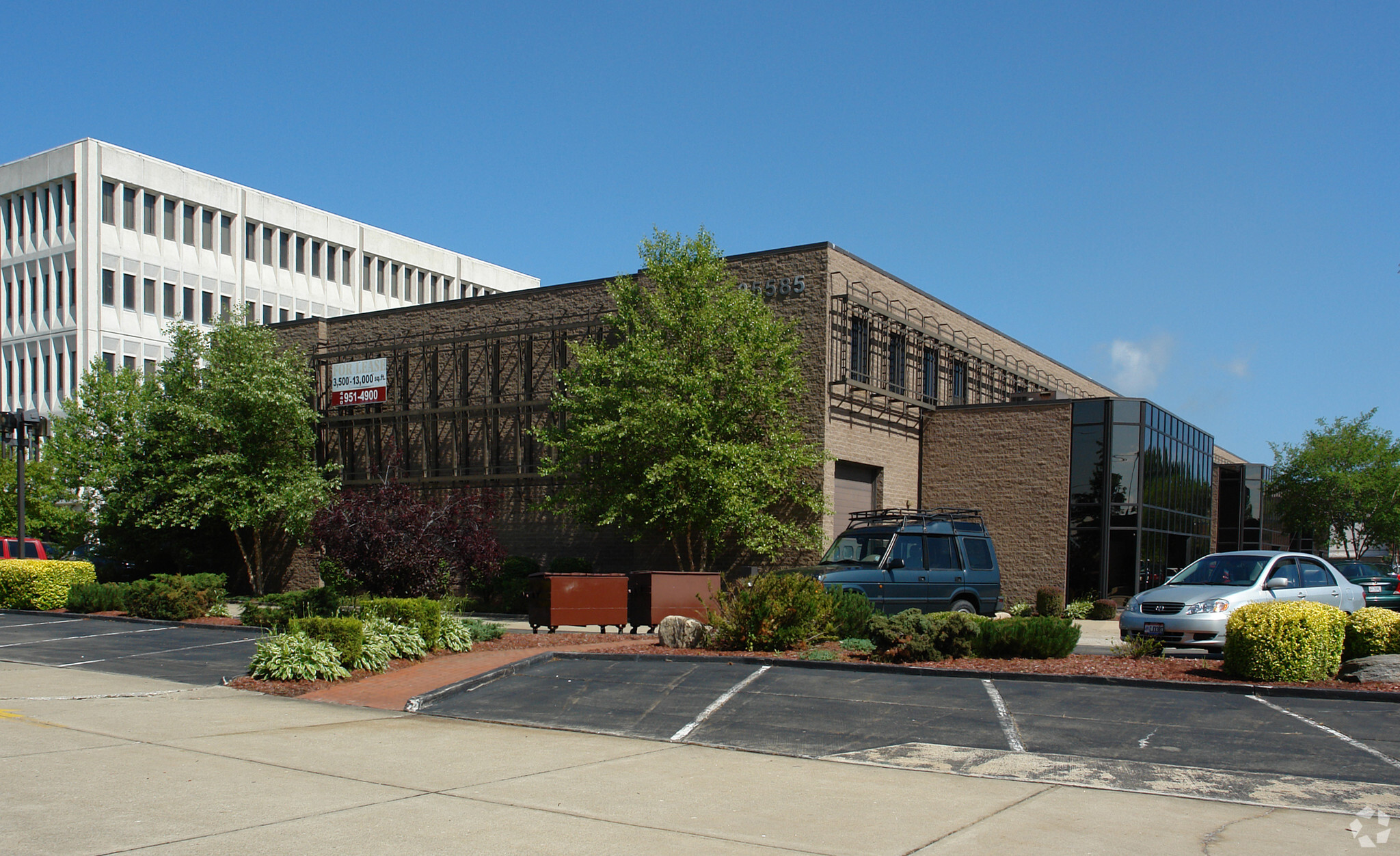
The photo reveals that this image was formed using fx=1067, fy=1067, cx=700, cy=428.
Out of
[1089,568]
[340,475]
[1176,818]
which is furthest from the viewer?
[340,475]

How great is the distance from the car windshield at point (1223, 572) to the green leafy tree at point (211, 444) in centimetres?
2360

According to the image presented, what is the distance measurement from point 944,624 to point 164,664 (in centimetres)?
1134

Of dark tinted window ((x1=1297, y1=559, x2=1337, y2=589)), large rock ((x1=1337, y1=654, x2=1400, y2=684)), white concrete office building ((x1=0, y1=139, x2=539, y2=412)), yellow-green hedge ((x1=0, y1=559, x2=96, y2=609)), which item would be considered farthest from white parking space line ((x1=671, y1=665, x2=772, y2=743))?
white concrete office building ((x1=0, y1=139, x2=539, y2=412))

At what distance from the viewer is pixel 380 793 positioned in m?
7.74

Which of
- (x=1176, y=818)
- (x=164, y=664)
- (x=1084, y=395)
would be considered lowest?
(x=164, y=664)

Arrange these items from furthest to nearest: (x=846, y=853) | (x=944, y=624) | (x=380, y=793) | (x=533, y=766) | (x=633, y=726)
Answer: (x=944, y=624), (x=633, y=726), (x=533, y=766), (x=380, y=793), (x=846, y=853)

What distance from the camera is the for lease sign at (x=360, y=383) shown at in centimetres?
3306

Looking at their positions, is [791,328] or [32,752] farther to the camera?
[791,328]

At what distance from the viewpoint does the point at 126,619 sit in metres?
22.2

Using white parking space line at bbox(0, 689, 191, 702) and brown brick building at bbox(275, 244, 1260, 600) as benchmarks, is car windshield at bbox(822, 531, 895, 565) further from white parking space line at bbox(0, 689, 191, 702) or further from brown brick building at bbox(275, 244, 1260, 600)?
white parking space line at bbox(0, 689, 191, 702)

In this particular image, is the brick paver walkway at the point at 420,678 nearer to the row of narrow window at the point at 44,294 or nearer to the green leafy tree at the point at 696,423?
the green leafy tree at the point at 696,423

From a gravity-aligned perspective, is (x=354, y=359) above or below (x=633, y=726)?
above

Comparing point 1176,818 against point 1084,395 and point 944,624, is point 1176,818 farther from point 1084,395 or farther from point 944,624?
point 1084,395

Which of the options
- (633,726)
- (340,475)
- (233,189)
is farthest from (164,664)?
(233,189)
